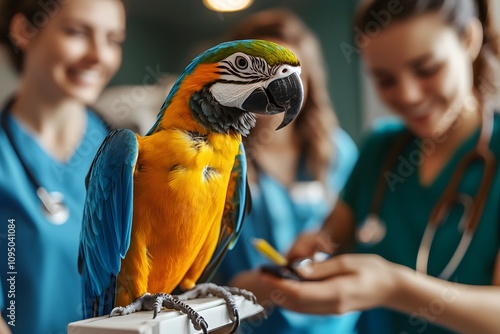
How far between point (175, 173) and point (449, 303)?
62cm

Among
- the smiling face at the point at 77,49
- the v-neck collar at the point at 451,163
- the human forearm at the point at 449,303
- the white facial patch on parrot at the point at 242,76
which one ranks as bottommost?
the human forearm at the point at 449,303

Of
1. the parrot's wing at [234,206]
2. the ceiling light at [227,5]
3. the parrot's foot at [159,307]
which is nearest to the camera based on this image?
the parrot's foot at [159,307]

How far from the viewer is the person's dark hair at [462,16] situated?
87 cm

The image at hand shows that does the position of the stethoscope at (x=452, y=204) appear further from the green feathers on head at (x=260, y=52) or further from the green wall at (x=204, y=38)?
the green feathers on head at (x=260, y=52)

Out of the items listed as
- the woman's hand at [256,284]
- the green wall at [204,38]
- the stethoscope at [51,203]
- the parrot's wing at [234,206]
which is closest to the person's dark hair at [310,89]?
the green wall at [204,38]

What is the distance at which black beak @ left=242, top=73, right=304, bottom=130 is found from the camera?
496 mm

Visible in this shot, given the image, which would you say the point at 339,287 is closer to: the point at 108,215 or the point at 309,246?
the point at 309,246

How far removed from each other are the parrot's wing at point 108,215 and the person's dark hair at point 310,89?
0.46m

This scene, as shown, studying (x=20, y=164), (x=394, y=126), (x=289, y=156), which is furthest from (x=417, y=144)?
(x=20, y=164)

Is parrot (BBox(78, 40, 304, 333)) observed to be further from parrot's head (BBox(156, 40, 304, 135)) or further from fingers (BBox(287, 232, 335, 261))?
fingers (BBox(287, 232, 335, 261))

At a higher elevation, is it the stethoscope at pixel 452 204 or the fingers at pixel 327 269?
the stethoscope at pixel 452 204

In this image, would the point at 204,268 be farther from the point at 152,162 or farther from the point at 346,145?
the point at 346,145

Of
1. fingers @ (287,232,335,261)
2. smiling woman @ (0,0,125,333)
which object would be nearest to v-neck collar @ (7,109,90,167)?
smiling woman @ (0,0,125,333)

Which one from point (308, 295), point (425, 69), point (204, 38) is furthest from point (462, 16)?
point (308, 295)
